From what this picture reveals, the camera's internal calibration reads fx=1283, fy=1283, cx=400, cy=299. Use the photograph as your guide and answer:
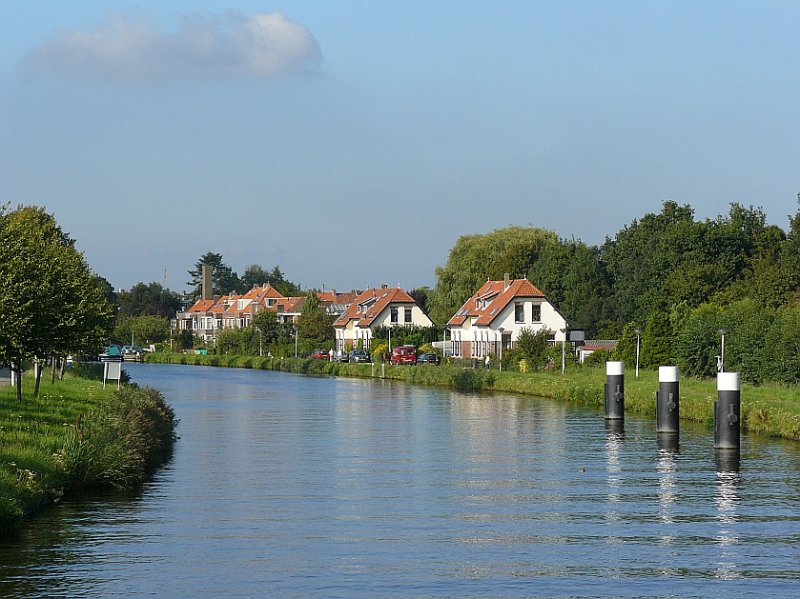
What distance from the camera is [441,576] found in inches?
784

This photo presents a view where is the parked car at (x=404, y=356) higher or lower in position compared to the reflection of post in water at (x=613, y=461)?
higher

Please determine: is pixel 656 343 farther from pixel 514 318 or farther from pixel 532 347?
Result: pixel 514 318

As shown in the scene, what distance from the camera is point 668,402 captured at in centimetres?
4147

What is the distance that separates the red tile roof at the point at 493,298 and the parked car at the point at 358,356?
8052mm

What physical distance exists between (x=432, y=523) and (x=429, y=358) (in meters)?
78.4

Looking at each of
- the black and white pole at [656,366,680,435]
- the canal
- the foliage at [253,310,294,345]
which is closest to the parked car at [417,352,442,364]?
the foliage at [253,310,294,345]

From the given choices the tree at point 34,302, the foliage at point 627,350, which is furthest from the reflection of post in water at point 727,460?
the foliage at point 627,350

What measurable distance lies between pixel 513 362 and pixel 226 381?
2138 cm

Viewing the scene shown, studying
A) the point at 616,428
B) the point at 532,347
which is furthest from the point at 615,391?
the point at 532,347

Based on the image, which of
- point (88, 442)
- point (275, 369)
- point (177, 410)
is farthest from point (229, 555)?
point (275, 369)

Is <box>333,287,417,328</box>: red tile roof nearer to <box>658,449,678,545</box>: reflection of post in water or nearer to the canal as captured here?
the canal

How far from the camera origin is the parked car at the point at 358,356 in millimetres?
113356

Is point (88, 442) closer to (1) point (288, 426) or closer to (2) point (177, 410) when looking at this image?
(1) point (288, 426)

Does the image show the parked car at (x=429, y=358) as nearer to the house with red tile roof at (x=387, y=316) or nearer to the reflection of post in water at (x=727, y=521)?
the house with red tile roof at (x=387, y=316)
